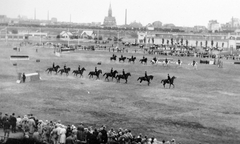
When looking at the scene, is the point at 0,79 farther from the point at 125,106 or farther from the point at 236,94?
the point at 236,94

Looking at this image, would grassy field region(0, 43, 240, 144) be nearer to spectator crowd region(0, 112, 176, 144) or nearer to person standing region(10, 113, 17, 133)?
spectator crowd region(0, 112, 176, 144)

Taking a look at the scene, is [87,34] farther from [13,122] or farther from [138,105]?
[13,122]

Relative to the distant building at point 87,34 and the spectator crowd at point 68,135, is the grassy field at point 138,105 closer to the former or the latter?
the spectator crowd at point 68,135

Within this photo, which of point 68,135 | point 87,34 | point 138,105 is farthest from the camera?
point 87,34

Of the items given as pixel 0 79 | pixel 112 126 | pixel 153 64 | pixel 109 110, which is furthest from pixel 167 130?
pixel 153 64

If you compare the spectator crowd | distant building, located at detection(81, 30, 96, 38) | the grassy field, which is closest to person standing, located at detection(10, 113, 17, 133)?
the spectator crowd

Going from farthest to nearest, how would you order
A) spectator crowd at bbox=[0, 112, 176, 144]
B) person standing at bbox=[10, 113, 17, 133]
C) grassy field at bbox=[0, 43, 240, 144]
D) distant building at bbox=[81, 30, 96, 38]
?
distant building at bbox=[81, 30, 96, 38] < grassy field at bbox=[0, 43, 240, 144] < person standing at bbox=[10, 113, 17, 133] < spectator crowd at bbox=[0, 112, 176, 144]

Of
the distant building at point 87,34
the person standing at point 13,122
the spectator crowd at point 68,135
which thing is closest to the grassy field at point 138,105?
the spectator crowd at point 68,135

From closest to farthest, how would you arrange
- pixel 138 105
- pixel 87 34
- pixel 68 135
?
pixel 68 135 < pixel 138 105 < pixel 87 34

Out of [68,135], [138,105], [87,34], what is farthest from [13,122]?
[87,34]
